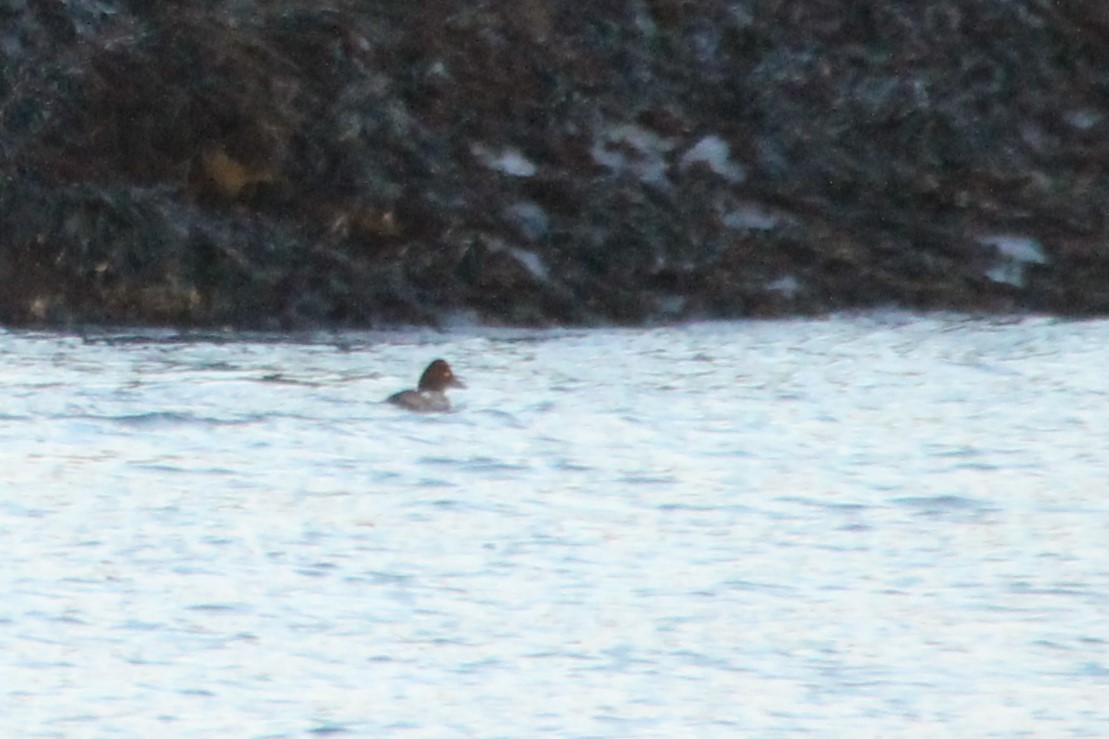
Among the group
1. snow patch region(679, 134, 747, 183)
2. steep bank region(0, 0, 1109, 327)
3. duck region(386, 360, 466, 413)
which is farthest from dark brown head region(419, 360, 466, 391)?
snow patch region(679, 134, 747, 183)

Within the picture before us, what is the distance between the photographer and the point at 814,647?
4.64 metres

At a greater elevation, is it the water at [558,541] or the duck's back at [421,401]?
the duck's back at [421,401]

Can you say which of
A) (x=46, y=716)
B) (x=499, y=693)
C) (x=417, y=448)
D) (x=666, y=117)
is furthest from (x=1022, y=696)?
(x=666, y=117)

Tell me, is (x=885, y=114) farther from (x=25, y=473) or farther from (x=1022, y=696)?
(x=1022, y=696)

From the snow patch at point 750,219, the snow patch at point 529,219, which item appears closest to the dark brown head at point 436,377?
the snow patch at point 529,219

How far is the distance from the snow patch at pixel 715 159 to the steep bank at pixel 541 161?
0.01 m

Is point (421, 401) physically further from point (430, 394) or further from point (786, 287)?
point (786, 287)

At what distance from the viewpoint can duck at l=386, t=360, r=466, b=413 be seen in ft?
22.6

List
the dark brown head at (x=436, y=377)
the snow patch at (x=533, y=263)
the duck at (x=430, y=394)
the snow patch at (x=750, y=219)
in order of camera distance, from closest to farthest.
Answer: the duck at (x=430, y=394), the dark brown head at (x=436, y=377), the snow patch at (x=533, y=263), the snow patch at (x=750, y=219)

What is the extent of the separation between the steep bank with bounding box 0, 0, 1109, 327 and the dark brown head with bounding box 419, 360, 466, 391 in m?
1.94

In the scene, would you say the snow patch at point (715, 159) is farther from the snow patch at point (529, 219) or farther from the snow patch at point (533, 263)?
the snow patch at point (533, 263)

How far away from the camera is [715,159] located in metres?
10.0

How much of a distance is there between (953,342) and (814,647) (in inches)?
157

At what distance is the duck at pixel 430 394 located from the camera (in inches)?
272
